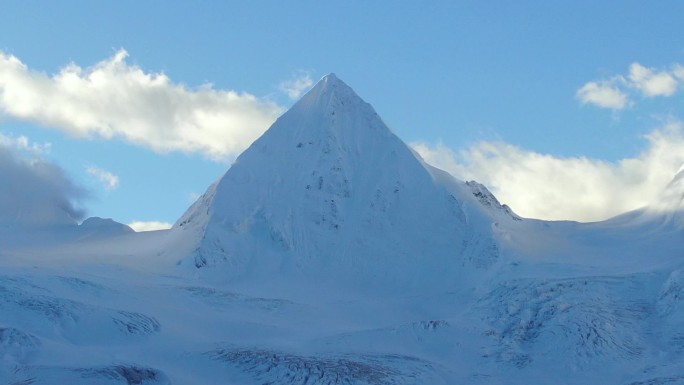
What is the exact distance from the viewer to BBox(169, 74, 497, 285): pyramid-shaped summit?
13912 cm

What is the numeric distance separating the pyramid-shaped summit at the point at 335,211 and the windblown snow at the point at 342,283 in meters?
0.28

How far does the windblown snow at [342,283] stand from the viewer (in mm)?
102312

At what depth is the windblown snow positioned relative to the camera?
10231 centimetres

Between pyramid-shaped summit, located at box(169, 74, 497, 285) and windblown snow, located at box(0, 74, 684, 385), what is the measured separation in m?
0.28

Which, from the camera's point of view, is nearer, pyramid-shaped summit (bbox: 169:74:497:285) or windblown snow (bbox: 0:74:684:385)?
windblown snow (bbox: 0:74:684:385)

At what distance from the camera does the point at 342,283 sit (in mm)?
136250

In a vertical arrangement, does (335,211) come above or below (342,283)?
above

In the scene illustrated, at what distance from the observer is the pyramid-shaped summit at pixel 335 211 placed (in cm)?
13912

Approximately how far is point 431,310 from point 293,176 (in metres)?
36.6

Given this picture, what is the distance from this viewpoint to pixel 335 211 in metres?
148

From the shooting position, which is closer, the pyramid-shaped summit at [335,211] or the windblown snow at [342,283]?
the windblown snow at [342,283]

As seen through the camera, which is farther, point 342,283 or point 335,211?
point 335,211

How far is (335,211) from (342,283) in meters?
14.6

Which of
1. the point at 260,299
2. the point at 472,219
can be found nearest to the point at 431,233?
the point at 472,219
